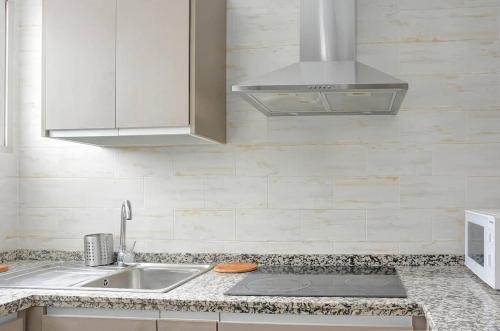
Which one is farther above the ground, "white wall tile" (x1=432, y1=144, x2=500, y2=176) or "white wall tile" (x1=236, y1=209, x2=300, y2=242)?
"white wall tile" (x1=432, y1=144, x2=500, y2=176)

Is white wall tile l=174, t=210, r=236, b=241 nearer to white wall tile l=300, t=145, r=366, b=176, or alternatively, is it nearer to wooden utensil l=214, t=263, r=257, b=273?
wooden utensil l=214, t=263, r=257, b=273

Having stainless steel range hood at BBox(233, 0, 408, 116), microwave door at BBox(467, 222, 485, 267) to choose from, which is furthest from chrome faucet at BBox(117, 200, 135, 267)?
microwave door at BBox(467, 222, 485, 267)

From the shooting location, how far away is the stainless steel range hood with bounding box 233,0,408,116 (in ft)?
7.45

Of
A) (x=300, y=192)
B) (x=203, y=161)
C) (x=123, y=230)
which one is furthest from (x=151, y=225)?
(x=300, y=192)

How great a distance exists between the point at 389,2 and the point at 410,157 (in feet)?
2.50

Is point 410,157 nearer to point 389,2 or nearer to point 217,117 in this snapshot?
point 389,2

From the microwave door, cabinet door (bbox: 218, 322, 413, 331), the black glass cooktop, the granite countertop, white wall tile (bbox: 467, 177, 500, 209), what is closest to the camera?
the granite countertop

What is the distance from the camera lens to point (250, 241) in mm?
2879

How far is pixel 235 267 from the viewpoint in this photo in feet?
8.78

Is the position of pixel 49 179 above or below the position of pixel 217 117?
below

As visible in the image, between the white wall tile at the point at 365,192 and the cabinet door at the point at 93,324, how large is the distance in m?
Result: 1.13

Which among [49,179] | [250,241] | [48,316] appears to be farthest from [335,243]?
[49,179]

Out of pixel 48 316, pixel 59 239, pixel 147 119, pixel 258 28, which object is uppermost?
pixel 258 28

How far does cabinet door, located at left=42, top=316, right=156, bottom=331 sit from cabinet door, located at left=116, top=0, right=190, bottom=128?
829 mm
